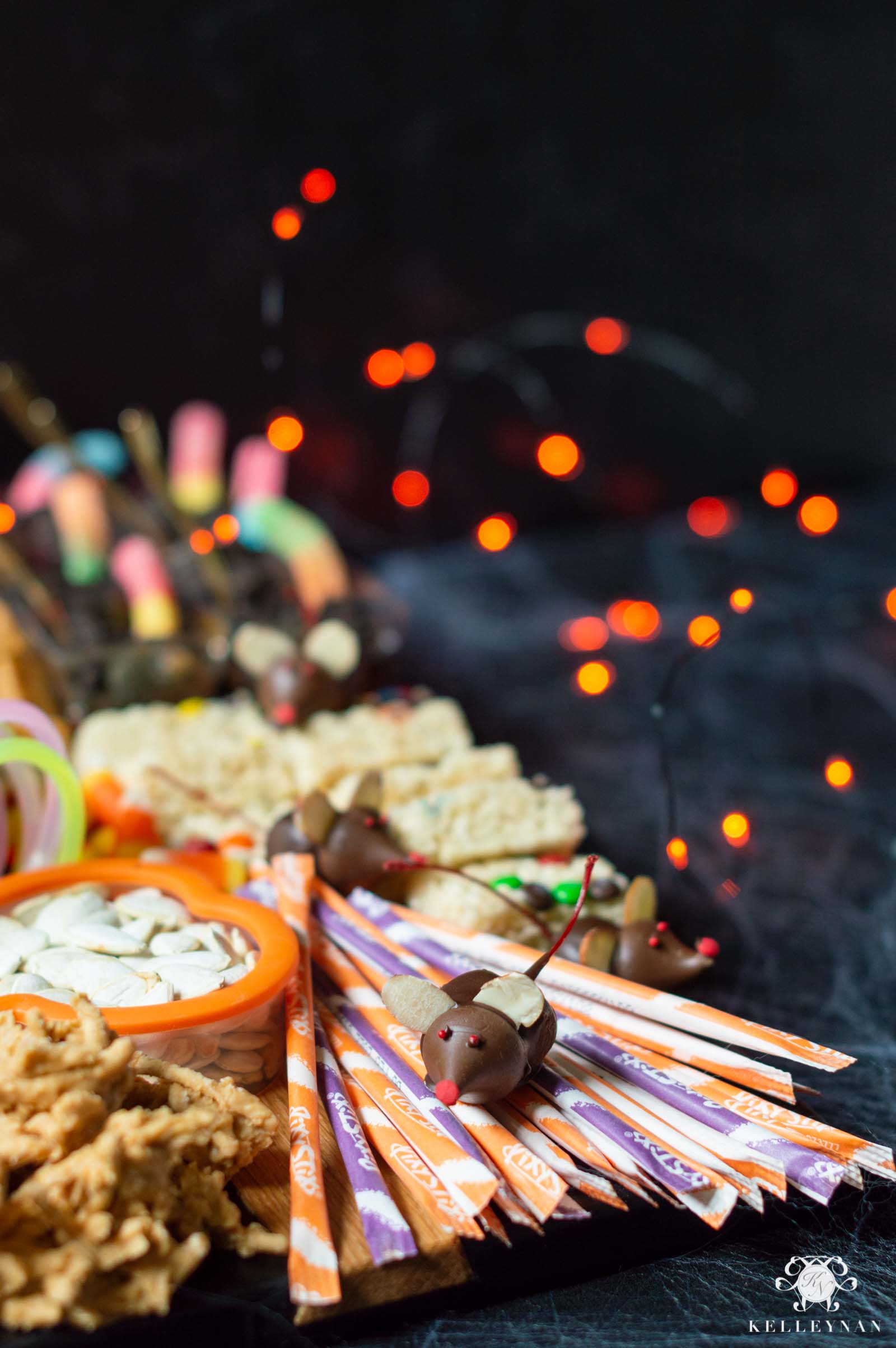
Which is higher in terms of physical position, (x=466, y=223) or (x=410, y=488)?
(x=466, y=223)

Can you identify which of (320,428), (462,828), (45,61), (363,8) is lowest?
(462,828)

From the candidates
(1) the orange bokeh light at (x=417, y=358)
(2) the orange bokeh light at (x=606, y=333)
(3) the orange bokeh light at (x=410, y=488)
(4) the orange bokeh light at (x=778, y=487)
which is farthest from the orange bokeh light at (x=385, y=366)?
(4) the orange bokeh light at (x=778, y=487)

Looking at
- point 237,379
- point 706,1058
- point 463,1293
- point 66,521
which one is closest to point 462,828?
point 706,1058

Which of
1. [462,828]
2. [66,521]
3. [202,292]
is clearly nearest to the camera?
[462,828]

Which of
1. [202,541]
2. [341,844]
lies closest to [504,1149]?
[341,844]

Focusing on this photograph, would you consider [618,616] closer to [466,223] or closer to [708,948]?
[466,223]

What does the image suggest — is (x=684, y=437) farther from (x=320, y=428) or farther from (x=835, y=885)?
(x=835, y=885)
